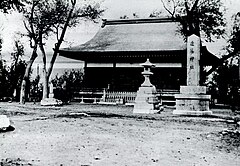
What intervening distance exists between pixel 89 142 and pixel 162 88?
17.3 meters

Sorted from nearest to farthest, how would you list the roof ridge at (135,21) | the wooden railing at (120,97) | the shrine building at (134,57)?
the shrine building at (134,57) → the wooden railing at (120,97) → the roof ridge at (135,21)

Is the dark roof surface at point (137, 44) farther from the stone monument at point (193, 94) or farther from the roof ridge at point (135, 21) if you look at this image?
the stone monument at point (193, 94)

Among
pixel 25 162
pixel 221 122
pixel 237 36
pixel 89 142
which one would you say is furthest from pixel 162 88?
pixel 25 162

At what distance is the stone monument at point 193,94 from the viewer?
537 inches

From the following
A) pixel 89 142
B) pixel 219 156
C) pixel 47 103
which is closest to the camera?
pixel 219 156

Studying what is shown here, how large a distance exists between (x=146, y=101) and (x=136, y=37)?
13.3 meters

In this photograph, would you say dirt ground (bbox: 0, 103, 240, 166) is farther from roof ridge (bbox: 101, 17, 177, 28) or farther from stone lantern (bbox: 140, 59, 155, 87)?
roof ridge (bbox: 101, 17, 177, 28)

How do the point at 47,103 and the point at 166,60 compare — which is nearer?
the point at 47,103

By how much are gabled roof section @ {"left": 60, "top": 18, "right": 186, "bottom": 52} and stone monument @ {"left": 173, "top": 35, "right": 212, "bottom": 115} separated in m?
7.92

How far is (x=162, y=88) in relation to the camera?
2383 centimetres

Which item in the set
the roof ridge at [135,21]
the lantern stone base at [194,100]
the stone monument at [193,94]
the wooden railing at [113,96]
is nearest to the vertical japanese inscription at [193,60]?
the stone monument at [193,94]

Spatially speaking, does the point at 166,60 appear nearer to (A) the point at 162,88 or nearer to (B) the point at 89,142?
(A) the point at 162,88

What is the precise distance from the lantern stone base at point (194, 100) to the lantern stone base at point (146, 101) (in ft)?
4.78

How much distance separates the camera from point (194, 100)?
13664 mm
